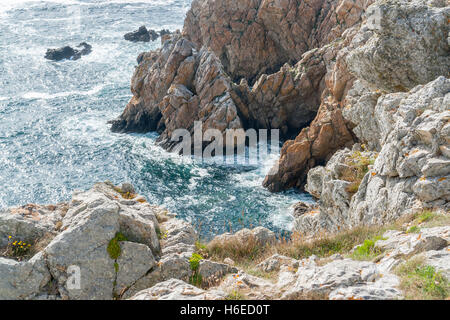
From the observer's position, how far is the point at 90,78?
6850 centimetres

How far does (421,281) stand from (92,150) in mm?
43390

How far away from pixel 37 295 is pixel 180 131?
36956 mm

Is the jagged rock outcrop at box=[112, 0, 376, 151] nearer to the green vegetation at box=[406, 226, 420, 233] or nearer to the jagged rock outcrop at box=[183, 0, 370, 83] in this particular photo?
the jagged rock outcrop at box=[183, 0, 370, 83]

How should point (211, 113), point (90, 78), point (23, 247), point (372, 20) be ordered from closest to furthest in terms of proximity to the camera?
point (23, 247) < point (372, 20) < point (211, 113) < point (90, 78)

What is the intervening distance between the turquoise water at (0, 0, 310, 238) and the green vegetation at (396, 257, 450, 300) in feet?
46.6

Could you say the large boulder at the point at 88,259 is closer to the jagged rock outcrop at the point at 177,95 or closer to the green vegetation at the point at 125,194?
the green vegetation at the point at 125,194

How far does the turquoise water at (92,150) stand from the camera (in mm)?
34625

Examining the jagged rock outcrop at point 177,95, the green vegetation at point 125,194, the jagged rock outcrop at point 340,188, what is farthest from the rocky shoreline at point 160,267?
the jagged rock outcrop at point 177,95

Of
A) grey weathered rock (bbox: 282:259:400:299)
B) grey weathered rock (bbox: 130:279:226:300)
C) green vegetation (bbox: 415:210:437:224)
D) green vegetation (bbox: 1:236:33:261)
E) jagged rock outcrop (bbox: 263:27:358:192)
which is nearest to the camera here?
grey weathered rock (bbox: 282:259:400:299)

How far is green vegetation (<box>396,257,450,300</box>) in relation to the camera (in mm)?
6848

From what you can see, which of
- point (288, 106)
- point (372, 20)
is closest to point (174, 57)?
point (288, 106)

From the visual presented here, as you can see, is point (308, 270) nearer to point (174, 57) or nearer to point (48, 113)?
point (174, 57)

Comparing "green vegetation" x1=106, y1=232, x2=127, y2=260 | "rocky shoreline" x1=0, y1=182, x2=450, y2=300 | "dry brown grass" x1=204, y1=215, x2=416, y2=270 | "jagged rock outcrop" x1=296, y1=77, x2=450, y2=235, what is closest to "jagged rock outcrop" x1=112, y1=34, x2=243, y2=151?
"jagged rock outcrop" x1=296, y1=77, x2=450, y2=235

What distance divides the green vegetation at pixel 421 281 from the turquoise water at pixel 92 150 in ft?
46.6
